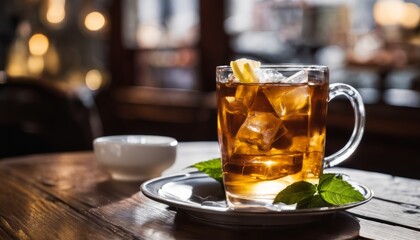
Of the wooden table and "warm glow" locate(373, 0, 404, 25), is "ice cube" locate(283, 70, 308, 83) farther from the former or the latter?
"warm glow" locate(373, 0, 404, 25)

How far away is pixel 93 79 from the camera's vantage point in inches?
255

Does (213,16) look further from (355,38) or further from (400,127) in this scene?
(400,127)

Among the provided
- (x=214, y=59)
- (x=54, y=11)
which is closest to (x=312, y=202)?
(x=214, y=59)

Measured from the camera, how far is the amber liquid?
87cm

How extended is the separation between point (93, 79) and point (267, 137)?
5779 millimetres

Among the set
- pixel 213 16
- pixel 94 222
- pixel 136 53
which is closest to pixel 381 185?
pixel 94 222

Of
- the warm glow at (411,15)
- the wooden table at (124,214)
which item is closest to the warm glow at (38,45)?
the warm glow at (411,15)

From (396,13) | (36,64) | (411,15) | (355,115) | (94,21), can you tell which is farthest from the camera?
(36,64)

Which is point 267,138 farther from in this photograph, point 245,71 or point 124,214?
point 124,214

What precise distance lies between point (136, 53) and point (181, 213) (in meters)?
4.80

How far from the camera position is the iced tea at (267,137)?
0.87 meters

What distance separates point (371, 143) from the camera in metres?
3.65

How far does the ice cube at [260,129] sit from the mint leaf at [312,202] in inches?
3.5

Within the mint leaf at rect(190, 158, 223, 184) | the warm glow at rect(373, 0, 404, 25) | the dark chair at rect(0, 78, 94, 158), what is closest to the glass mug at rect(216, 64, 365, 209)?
the mint leaf at rect(190, 158, 223, 184)
